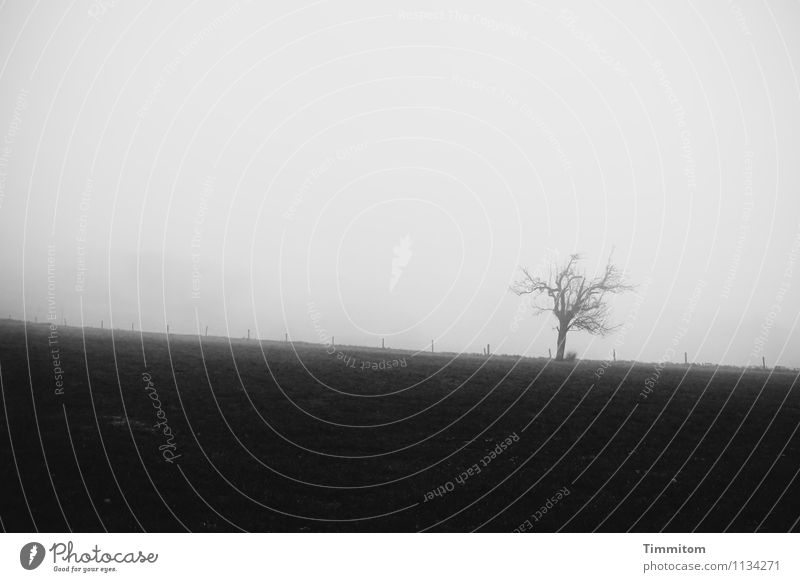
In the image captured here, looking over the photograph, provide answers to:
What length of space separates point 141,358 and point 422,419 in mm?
18220

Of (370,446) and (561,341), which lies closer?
(370,446)

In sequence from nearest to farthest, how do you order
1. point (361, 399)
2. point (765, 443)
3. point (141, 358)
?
point (765, 443) → point (361, 399) → point (141, 358)

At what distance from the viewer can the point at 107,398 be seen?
2389 cm

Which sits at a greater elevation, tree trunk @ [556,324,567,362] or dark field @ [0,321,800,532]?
tree trunk @ [556,324,567,362]

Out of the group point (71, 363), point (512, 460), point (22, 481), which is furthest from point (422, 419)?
point (71, 363)

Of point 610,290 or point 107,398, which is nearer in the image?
point 107,398

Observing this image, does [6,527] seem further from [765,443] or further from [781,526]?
[765,443]

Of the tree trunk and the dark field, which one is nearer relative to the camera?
the dark field

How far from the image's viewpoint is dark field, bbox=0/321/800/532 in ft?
52.2

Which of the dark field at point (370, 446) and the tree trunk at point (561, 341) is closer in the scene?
the dark field at point (370, 446)

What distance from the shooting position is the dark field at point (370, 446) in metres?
15.9

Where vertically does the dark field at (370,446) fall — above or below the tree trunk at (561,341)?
below

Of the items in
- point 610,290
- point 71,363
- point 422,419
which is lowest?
point 422,419

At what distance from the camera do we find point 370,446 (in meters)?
21.7
